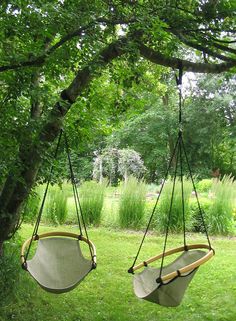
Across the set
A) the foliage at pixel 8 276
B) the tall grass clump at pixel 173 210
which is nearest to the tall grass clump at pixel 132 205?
the tall grass clump at pixel 173 210

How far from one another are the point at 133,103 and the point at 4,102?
4.81 feet

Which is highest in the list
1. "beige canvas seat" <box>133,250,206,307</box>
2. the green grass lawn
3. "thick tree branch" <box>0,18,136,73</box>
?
"thick tree branch" <box>0,18,136,73</box>

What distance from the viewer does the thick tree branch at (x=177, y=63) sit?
2.52m

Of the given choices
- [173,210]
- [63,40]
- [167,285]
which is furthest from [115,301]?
[173,210]

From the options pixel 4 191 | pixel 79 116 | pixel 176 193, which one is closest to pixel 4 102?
pixel 4 191

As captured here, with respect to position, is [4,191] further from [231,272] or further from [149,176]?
[149,176]

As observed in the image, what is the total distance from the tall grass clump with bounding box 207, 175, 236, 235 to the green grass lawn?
5.00 ft

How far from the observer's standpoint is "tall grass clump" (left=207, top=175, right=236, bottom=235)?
587 centimetres

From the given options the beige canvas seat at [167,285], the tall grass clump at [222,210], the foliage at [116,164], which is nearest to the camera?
the beige canvas seat at [167,285]

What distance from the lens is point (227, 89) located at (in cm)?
1208

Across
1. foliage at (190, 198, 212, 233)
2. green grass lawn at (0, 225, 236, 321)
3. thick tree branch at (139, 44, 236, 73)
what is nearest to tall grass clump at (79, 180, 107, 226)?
foliage at (190, 198, 212, 233)

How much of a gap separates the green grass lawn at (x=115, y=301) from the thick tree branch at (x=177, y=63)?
181 centimetres

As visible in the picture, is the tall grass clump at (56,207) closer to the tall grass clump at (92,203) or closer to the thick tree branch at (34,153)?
the tall grass clump at (92,203)

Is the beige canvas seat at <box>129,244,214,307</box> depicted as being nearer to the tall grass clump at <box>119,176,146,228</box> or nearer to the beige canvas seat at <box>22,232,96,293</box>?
the beige canvas seat at <box>22,232,96,293</box>
